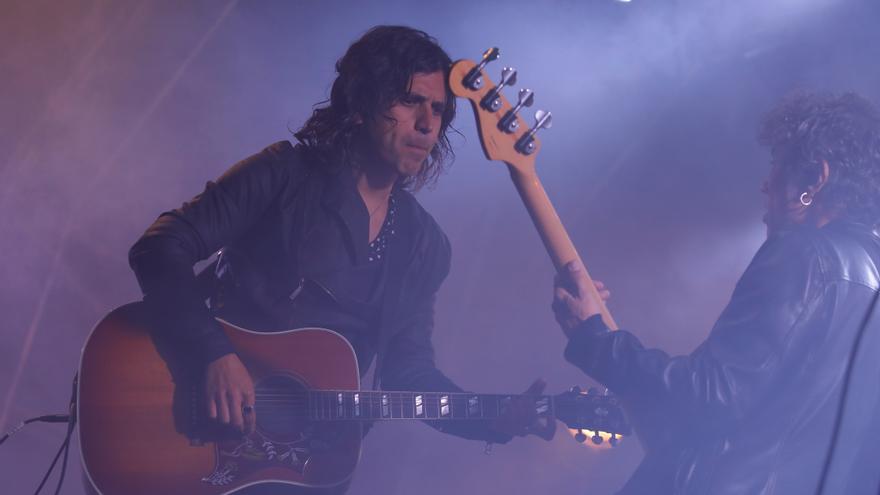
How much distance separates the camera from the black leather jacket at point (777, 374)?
170 cm

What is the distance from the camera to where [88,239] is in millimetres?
2775

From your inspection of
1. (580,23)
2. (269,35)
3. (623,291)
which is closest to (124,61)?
(269,35)

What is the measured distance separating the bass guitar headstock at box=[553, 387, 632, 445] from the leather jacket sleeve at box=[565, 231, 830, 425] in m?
0.35

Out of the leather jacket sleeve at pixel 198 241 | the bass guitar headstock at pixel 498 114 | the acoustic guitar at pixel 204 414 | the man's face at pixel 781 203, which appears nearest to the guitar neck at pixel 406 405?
the acoustic guitar at pixel 204 414

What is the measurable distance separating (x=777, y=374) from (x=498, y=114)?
3.46 ft

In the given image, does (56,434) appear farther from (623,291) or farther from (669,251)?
(669,251)

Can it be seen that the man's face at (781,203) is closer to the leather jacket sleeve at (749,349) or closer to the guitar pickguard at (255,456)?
the leather jacket sleeve at (749,349)

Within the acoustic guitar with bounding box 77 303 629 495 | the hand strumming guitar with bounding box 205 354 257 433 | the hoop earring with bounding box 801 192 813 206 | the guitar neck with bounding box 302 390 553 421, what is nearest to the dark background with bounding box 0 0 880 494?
the guitar neck with bounding box 302 390 553 421

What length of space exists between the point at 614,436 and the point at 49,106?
2.32 m

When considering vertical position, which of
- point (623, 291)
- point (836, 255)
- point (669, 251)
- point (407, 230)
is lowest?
point (836, 255)

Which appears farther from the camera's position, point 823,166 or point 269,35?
point 269,35

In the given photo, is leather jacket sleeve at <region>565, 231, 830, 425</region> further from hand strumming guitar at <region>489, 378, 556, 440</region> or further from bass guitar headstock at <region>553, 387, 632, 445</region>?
hand strumming guitar at <region>489, 378, 556, 440</region>

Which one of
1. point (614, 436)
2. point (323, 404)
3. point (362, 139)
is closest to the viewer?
point (323, 404)

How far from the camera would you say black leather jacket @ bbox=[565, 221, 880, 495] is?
5.58 ft
